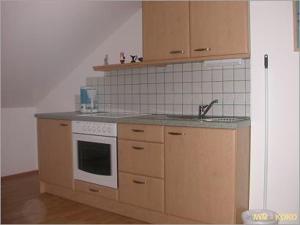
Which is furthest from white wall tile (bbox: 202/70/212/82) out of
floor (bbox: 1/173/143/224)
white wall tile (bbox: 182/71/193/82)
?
floor (bbox: 1/173/143/224)

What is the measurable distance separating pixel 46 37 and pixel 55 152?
1.15 metres

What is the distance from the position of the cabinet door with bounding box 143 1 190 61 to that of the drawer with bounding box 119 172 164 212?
3.42ft

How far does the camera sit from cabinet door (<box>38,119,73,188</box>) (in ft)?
10.9

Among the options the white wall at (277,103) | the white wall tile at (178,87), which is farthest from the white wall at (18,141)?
the white wall at (277,103)

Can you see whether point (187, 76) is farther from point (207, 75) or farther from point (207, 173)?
point (207, 173)

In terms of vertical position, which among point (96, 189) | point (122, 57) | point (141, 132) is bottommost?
point (96, 189)

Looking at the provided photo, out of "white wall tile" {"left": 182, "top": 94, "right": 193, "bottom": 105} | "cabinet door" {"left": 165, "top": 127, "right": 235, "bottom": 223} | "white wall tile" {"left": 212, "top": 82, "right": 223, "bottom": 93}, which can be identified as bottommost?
"cabinet door" {"left": 165, "top": 127, "right": 235, "bottom": 223}

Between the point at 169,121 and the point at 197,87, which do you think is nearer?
the point at 169,121

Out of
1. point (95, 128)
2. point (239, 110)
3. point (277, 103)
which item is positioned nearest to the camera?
point (277, 103)

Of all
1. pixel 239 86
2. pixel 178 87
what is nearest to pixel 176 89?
pixel 178 87

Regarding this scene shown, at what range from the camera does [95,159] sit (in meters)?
3.05

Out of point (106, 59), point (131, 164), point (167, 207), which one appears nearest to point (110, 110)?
point (106, 59)

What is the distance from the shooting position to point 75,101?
4.16 m

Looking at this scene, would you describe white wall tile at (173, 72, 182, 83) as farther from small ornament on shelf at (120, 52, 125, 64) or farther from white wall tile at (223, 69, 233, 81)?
small ornament on shelf at (120, 52, 125, 64)
